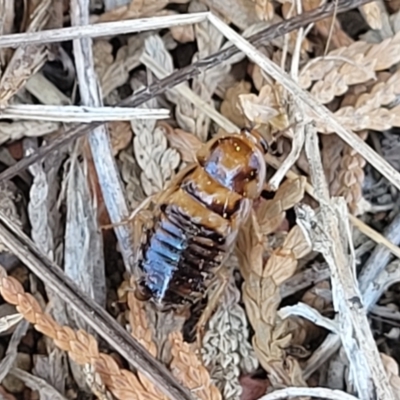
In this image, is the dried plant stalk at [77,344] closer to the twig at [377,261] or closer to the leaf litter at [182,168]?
the leaf litter at [182,168]

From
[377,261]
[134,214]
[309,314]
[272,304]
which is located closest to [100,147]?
[134,214]

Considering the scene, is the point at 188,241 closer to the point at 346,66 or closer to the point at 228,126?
the point at 228,126

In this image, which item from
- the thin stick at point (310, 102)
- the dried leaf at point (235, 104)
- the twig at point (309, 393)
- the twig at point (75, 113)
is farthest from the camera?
the dried leaf at point (235, 104)

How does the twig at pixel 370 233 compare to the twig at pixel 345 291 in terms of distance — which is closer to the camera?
the twig at pixel 345 291

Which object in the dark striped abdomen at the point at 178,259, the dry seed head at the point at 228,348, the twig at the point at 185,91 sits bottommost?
the dry seed head at the point at 228,348

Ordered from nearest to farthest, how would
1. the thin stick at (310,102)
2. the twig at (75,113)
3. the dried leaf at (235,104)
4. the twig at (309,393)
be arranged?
1. the twig at (309,393)
2. the thin stick at (310,102)
3. the twig at (75,113)
4. the dried leaf at (235,104)

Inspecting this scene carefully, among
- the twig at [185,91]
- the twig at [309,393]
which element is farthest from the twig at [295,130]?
the twig at [309,393]
